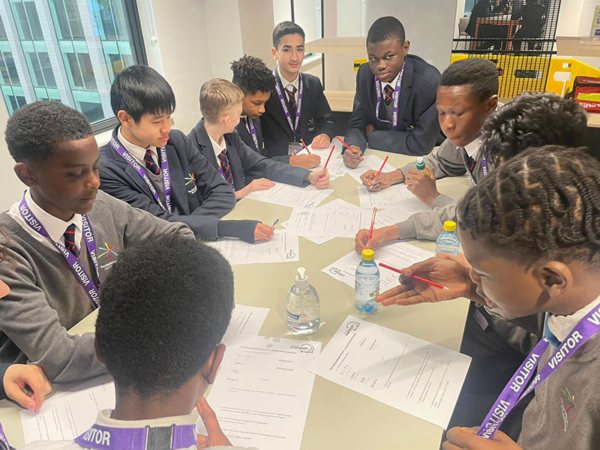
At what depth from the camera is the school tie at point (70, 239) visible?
1.28 meters

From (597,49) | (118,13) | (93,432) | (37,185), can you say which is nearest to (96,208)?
(37,185)

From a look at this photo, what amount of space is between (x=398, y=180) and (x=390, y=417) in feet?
4.68

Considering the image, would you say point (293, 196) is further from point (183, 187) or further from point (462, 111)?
point (462, 111)

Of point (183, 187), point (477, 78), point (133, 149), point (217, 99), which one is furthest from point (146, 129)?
point (477, 78)

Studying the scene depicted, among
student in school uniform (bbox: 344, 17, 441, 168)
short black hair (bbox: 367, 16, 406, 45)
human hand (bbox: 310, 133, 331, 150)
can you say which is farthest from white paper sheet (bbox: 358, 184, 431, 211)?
short black hair (bbox: 367, 16, 406, 45)

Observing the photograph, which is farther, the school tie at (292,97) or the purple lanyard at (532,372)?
the school tie at (292,97)

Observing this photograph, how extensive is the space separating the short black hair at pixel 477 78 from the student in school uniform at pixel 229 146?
758mm

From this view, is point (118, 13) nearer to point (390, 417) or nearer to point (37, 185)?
point (37, 185)

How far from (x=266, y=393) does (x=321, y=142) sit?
200 centimetres

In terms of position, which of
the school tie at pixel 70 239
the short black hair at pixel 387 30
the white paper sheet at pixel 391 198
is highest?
the short black hair at pixel 387 30

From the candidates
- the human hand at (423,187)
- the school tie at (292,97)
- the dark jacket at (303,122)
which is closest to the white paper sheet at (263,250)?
the human hand at (423,187)

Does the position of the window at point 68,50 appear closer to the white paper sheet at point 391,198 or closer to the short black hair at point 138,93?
the short black hair at point 138,93

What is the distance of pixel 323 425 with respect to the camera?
930 millimetres

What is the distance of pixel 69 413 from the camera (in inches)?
38.7
